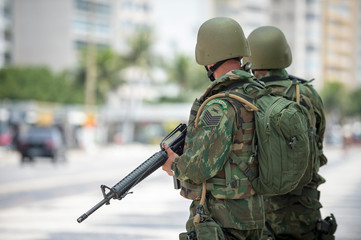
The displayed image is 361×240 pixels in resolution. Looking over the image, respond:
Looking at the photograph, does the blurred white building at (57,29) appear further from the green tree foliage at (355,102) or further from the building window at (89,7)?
the green tree foliage at (355,102)

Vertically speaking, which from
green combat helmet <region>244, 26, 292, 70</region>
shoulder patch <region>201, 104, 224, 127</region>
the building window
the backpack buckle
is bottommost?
the backpack buckle

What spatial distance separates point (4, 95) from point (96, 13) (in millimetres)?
23857

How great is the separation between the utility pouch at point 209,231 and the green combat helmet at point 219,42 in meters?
A: 0.86

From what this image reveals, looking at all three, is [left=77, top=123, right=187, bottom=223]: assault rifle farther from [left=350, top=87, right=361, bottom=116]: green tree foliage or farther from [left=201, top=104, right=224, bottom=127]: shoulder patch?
[left=350, top=87, right=361, bottom=116]: green tree foliage

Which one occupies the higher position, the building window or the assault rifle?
the building window

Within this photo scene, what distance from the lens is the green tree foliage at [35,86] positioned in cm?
7188

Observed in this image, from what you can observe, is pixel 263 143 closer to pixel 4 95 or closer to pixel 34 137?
pixel 34 137

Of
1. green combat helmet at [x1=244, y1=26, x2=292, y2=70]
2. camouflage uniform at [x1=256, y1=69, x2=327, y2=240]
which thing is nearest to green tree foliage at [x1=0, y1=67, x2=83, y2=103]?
green combat helmet at [x1=244, y1=26, x2=292, y2=70]

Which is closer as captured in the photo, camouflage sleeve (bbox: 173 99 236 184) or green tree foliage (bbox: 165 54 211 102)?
camouflage sleeve (bbox: 173 99 236 184)

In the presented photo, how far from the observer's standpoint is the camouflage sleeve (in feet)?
11.2

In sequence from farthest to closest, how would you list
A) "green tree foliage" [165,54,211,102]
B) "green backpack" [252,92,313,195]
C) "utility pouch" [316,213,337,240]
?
"green tree foliage" [165,54,211,102]
"utility pouch" [316,213,337,240]
"green backpack" [252,92,313,195]

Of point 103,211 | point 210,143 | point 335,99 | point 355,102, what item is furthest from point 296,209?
point 355,102

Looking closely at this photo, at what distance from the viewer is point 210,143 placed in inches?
Result: 134

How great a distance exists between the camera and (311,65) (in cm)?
10831
